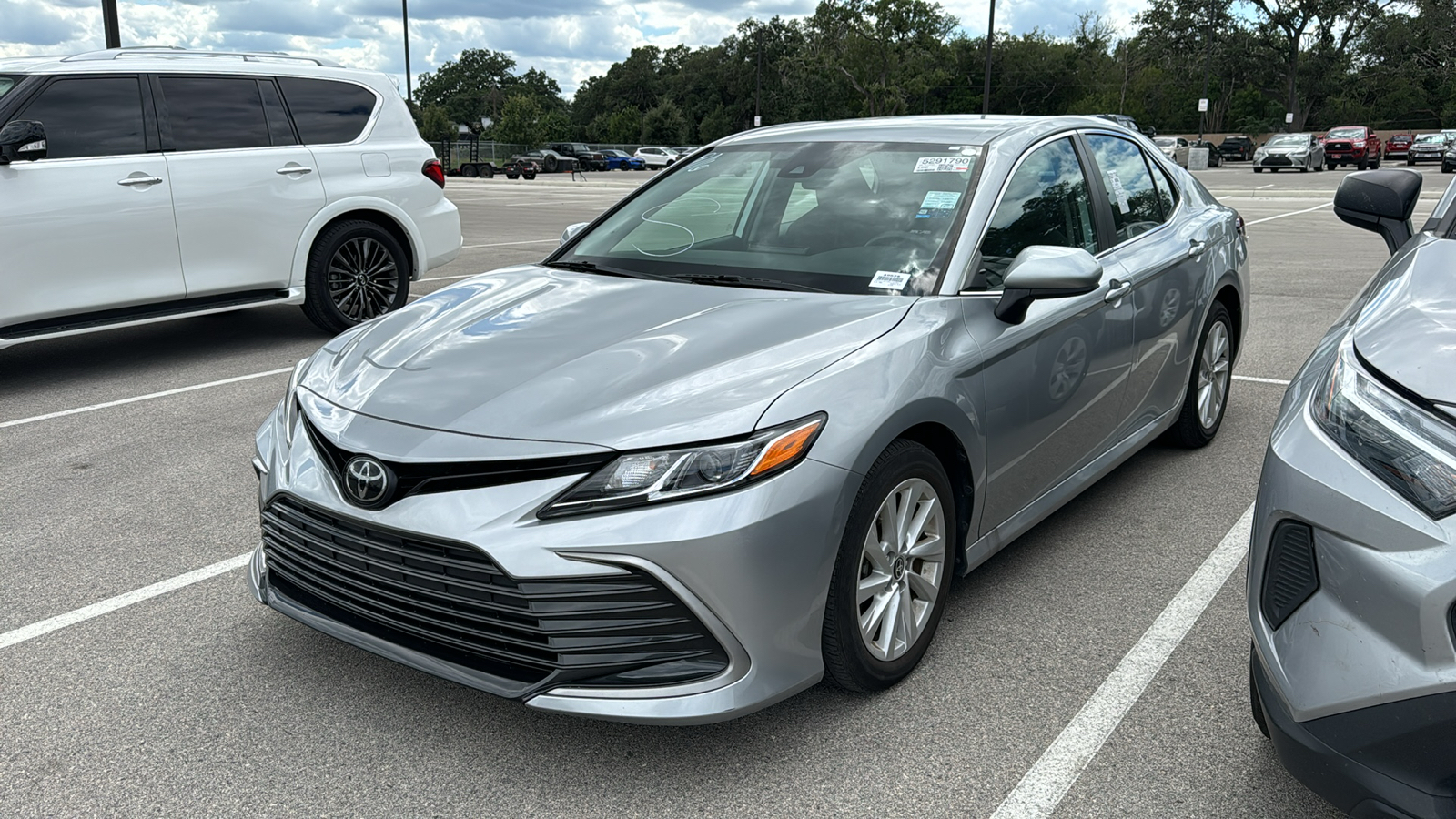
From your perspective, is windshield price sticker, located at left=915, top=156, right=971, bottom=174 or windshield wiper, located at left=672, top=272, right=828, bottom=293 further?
windshield price sticker, located at left=915, top=156, right=971, bottom=174

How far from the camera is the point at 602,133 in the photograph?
105m

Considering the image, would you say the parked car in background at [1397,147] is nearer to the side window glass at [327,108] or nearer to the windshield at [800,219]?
the side window glass at [327,108]

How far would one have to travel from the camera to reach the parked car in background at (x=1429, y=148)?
1811 inches

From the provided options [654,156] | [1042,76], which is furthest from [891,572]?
[1042,76]

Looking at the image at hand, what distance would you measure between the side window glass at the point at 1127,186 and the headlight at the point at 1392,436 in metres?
2.24

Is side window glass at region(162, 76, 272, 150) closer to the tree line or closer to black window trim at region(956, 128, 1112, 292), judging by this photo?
black window trim at region(956, 128, 1112, 292)

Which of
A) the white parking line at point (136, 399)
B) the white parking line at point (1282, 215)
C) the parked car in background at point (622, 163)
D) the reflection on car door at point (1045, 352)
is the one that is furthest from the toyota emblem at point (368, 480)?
the parked car in background at point (622, 163)

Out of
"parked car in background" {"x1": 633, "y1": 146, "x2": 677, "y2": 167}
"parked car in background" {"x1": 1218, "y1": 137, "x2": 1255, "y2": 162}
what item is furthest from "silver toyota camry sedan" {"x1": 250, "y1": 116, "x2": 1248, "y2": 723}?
"parked car in background" {"x1": 633, "y1": 146, "x2": 677, "y2": 167}

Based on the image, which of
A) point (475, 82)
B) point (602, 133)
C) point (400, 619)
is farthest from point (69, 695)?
point (475, 82)

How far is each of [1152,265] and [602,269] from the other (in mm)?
2100

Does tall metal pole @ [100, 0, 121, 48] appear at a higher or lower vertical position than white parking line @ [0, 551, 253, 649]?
higher

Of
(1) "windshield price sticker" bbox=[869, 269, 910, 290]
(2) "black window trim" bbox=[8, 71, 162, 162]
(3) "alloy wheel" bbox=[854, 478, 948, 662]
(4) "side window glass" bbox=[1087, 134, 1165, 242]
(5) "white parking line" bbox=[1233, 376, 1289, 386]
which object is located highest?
(2) "black window trim" bbox=[8, 71, 162, 162]

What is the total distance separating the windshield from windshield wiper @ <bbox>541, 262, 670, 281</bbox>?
0.01 meters

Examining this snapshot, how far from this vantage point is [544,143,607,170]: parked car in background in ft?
202
